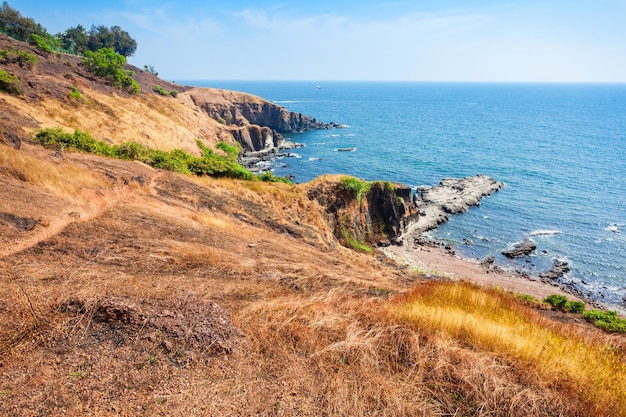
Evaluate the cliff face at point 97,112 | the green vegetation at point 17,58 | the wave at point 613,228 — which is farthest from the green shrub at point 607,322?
the green vegetation at point 17,58

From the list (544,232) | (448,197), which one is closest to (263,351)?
(544,232)

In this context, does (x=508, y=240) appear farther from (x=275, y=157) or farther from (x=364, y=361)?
(x=275, y=157)

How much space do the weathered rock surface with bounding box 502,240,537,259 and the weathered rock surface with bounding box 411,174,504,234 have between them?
10.1 m

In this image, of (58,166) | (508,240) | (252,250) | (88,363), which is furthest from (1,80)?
(508,240)

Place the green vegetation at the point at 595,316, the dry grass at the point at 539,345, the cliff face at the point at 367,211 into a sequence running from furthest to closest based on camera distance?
1. the cliff face at the point at 367,211
2. the green vegetation at the point at 595,316
3. the dry grass at the point at 539,345

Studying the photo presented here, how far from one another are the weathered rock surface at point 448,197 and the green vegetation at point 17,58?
185 feet

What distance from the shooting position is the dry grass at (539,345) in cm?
678

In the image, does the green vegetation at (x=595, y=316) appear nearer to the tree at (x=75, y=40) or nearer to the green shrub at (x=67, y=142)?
the green shrub at (x=67, y=142)

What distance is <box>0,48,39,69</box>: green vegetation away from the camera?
43.0 m

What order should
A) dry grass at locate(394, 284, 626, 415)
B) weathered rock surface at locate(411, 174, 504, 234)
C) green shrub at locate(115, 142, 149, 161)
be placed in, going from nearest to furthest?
dry grass at locate(394, 284, 626, 415) → green shrub at locate(115, 142, 149, 161) → weathered rock surface at locate(411, 174, 504, 234)

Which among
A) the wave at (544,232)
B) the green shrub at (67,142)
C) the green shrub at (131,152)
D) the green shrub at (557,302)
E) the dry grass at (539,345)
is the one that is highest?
the green shrub at (67,142)

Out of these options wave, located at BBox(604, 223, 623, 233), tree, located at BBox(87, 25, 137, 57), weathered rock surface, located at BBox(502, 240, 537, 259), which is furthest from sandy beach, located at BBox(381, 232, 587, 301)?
tree, located at BBox(87, 25, 137, 57)

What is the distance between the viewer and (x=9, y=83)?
116 ft

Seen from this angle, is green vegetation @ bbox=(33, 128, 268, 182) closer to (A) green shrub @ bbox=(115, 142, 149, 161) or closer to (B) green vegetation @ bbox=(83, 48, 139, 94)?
(A) green shrub @ bbox=(115, 142, 149, 161)
